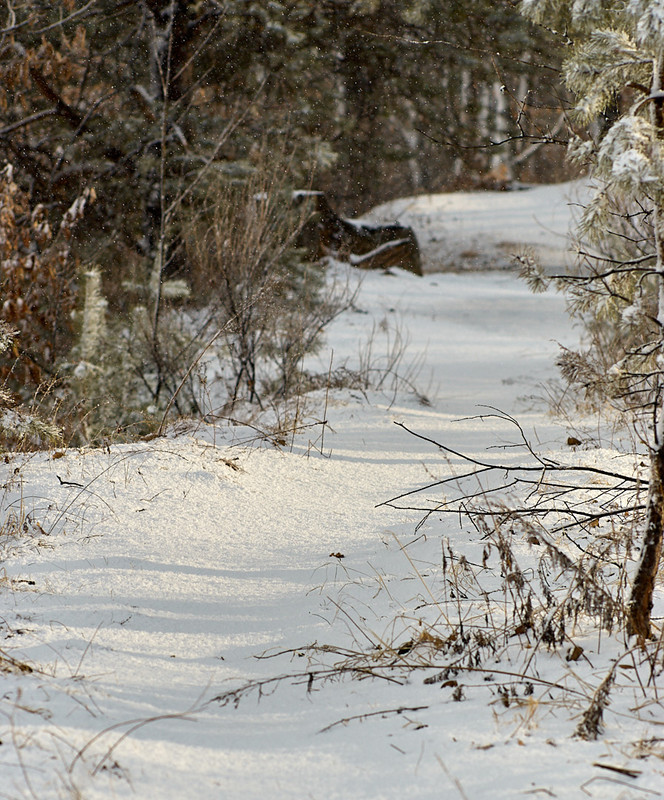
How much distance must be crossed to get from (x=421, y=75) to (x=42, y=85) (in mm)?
7533

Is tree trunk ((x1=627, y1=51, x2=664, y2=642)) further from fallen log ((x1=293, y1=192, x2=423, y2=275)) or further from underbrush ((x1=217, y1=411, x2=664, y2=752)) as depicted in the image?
fallen log ((x1=293, y1=192, x2=423, y2=275))

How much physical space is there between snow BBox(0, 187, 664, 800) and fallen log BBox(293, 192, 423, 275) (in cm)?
1013

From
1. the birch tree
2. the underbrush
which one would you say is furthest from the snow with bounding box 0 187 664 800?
the birch tree

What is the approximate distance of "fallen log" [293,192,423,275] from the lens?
14742 mm

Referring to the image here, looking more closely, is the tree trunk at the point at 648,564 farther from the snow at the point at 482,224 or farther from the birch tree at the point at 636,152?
the snow at the point at 482,224

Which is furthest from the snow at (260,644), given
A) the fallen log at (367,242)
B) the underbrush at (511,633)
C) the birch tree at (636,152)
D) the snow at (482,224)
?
the snow at (482,224)

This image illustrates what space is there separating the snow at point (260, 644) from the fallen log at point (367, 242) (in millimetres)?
10129

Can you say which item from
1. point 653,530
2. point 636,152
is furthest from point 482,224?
point 653,530

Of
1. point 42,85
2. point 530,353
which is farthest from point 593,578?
point 42,85

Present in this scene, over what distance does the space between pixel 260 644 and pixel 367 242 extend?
13.9 metres

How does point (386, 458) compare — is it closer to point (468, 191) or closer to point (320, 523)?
point (320, 523)

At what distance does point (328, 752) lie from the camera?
180 centimetres

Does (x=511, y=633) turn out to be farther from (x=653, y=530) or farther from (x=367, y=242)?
(x=367, y=242)

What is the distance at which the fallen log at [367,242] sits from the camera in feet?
48.4
